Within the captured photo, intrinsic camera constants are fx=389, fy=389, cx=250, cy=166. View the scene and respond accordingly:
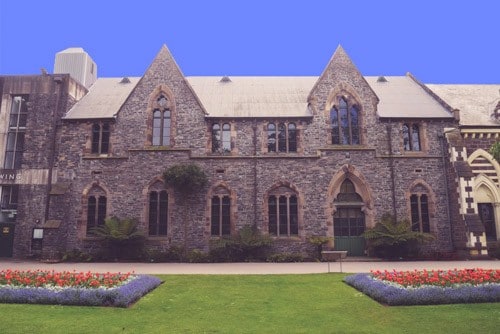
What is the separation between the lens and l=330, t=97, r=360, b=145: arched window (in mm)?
27219

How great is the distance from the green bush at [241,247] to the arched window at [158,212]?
384cm

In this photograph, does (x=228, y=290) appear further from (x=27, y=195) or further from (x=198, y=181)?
(x=27, y=195)

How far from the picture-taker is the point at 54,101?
91.9ft

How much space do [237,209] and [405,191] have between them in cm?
1133

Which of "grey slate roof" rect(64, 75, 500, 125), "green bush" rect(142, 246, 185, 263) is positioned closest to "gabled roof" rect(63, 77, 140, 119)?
"grey slate roof" rect(64, 75, 500, 125)

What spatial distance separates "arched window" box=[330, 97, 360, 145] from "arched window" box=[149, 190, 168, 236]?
12380 mm

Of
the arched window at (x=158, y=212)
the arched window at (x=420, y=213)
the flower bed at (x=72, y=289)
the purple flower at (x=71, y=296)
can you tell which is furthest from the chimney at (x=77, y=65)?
the arched window at (x=420, y=213)

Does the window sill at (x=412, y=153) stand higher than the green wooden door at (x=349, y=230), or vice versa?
the window sill at (x=412, y=153)

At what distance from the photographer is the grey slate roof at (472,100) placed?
28.1 metres

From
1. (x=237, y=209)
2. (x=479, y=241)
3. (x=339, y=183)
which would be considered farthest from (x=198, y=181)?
(x=479, y=241)

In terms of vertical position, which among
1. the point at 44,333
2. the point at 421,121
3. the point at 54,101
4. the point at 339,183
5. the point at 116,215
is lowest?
the point at 44,333

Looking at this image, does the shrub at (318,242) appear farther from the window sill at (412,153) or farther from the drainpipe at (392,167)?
the window sill at (412,153)

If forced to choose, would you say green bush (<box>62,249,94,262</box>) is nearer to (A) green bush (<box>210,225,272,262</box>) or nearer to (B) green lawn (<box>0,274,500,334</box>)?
(A) green bush (<box>210,225,272,262</box>)

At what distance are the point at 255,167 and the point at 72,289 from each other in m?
15.7
